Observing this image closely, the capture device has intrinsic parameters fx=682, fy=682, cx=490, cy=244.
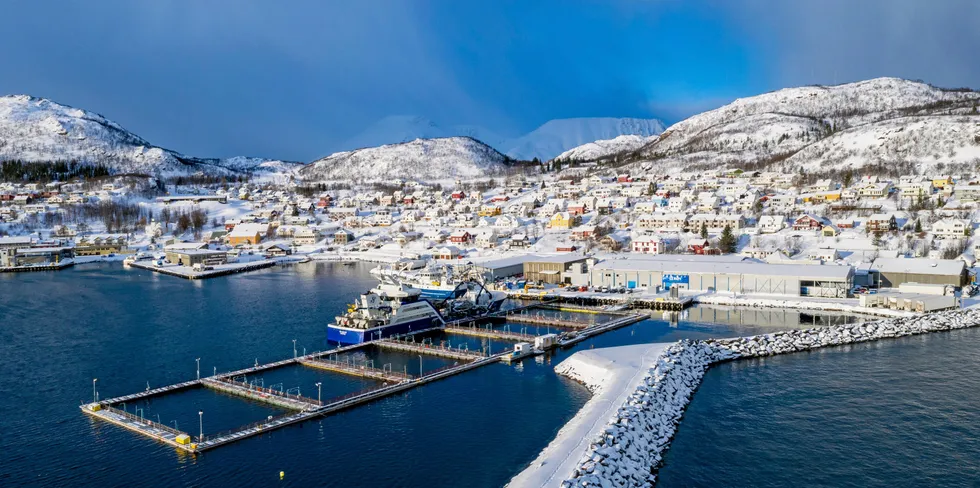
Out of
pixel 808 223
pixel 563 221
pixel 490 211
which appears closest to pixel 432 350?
pixel 808 223

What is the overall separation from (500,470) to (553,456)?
962 millimetres

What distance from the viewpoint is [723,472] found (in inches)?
466

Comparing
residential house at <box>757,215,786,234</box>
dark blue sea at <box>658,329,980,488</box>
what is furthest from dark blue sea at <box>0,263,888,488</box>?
A: residential house at <box>757,215,786,234</box>

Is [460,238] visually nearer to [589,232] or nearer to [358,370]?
[589,232]

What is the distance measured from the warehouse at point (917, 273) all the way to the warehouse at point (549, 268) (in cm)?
1371

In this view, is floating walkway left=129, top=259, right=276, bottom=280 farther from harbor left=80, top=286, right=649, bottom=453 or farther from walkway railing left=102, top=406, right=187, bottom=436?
walkway railing left=102, top=406, right=187, bottom=436

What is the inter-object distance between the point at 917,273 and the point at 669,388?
762 inches

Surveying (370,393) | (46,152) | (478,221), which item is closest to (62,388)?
(370,393)

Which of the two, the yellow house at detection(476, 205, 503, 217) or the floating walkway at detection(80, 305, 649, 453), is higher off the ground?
the yellow house at detection(476, 205, 503, 217)

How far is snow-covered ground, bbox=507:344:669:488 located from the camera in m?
11.2

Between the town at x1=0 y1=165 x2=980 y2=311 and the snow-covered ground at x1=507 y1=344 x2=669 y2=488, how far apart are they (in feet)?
42.0

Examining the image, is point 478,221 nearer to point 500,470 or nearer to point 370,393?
point 370,393

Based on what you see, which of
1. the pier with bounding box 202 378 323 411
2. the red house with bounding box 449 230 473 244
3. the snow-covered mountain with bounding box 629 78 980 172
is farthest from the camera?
the snow-covered mountain with bounding box 629 78 980 172

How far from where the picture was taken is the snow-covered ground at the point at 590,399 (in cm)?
1125
